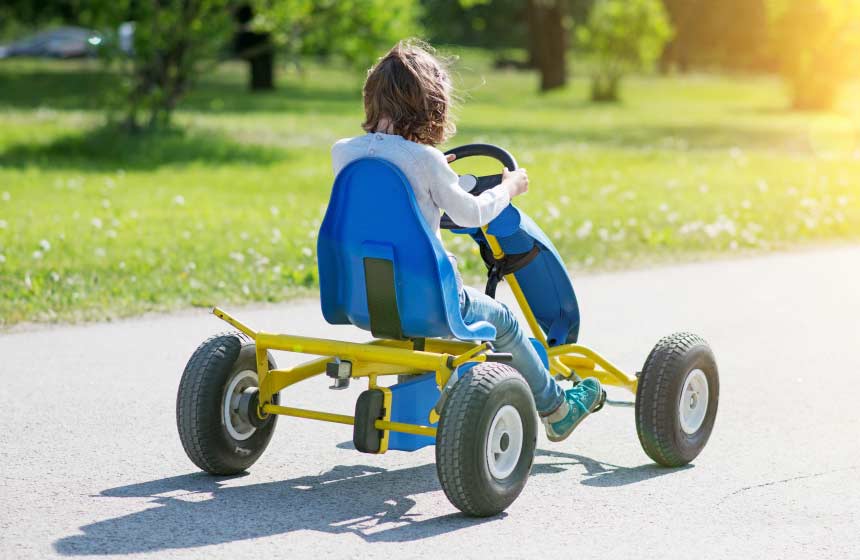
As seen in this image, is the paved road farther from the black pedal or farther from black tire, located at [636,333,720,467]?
the black pedal

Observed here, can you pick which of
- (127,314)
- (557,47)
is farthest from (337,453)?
(557,47)

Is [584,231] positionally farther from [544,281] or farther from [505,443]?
[505,443]

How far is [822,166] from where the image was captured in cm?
1678

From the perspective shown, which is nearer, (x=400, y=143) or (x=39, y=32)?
(x=400, y=143)

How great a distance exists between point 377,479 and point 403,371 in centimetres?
48

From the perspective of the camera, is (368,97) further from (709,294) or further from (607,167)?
(607,167)

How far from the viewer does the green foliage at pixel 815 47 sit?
26255 mm

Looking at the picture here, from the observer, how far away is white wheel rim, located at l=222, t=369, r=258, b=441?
4.74m

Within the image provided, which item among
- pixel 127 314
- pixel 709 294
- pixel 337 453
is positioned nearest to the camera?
pixel 337 453

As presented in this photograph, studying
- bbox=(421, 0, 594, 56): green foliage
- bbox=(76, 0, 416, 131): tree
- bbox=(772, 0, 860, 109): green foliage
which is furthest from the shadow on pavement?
bbox=(421, 0, 594, 56): green foliage

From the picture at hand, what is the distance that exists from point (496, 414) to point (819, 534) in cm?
109

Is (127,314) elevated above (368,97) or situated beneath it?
situated beneath

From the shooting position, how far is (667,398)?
4941 millimetres

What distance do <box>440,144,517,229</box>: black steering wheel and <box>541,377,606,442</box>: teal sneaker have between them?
29.7 inches
